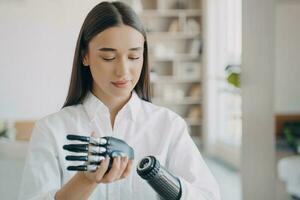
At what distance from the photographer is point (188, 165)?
2.26 ft

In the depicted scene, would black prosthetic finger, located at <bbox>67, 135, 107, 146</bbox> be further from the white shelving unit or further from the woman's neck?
the white shelving unit

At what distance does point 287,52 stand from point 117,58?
1.80 feet

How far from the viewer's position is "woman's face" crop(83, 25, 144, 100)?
0.63 metres

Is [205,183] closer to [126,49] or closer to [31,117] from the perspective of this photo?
[126,49]

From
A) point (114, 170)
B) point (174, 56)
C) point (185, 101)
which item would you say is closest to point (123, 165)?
point (114, 170)

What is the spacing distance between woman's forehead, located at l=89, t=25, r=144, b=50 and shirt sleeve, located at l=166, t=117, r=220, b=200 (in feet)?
0.51

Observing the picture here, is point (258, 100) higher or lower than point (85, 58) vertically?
lower

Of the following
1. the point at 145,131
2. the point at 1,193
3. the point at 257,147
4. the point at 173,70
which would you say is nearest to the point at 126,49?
the point at 145,131

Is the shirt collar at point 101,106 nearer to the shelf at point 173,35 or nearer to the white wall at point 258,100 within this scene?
the white wall at point 258,100

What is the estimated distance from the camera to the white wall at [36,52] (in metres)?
0.81

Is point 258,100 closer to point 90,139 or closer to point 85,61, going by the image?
point 85,61

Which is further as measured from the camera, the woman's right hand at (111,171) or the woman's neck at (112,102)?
the woman's neck at (112,102)

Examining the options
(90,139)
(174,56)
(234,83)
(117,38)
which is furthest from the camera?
(174,56)

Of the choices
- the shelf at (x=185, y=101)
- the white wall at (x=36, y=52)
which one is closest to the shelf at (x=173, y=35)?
the shelf at (x=185, y=101)
